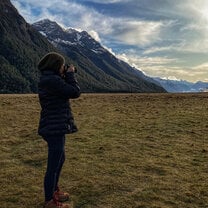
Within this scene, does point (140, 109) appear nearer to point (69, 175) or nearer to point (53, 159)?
point (69, 175)

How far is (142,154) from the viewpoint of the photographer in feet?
54.6

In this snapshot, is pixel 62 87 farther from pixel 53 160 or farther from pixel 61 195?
pixel 61 195

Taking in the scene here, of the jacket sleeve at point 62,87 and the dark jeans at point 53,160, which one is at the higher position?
the jacket sleeve at point 62,87

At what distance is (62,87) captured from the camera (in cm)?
953

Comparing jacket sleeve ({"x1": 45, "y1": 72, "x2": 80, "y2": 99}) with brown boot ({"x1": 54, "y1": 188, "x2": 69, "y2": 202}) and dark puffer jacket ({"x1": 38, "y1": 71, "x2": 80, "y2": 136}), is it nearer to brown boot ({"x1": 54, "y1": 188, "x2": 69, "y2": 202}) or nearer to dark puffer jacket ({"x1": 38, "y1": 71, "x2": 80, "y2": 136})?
dark puffer jacket ({"x1": 38, "y1": 71, "x2": 80, "y2": 136})

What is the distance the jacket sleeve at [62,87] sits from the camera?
375 inches

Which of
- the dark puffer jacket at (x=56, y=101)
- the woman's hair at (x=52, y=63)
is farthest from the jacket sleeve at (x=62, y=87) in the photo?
the woman's hair at (x=52, y=63)

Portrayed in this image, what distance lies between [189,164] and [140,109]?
2001 cm

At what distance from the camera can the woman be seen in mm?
9602

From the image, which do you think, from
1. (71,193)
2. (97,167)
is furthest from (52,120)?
(97,167)

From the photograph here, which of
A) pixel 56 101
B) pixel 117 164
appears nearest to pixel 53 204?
pixel 56 101

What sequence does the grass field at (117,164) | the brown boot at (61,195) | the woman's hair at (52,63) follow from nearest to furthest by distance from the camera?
the woman's hair at (52,63), the brown boot at (61,195), the grass field at (117,164)

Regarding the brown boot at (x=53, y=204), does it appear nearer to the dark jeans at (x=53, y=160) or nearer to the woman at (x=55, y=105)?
the woman at (x=55, y=105)

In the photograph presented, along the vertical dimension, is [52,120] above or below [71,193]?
above
